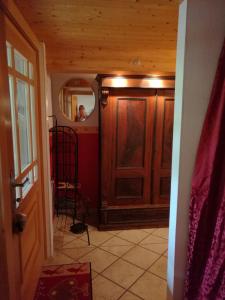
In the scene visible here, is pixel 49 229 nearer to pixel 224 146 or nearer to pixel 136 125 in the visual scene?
pixel 136 125

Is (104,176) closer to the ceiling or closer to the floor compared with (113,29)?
closer to the floor

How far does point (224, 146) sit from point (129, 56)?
1.74m

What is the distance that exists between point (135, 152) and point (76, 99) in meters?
1.19

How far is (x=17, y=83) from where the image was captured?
1487 millimetres

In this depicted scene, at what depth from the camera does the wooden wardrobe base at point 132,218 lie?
119 inches

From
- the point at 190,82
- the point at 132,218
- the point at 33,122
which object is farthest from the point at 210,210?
the point at 132,218

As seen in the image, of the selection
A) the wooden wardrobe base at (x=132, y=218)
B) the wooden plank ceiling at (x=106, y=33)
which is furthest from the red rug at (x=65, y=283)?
the wooden plank ceiling at (x=106, y=33)

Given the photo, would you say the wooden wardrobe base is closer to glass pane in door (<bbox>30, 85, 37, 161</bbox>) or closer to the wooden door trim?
glass pane in door (<bbox>30, 85, 37, 161</bbox>)

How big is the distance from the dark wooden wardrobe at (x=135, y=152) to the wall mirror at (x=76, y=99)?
0.65 meters

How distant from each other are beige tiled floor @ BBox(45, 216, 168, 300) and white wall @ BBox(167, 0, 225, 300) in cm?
Result: 85

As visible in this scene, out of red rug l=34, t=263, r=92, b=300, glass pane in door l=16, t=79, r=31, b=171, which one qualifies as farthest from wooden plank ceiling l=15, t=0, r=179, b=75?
red rug l=34, t=263, r=92, b=300

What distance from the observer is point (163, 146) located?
9.93ft

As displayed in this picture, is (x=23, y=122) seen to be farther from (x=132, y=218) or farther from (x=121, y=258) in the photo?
(x=132, y=218)

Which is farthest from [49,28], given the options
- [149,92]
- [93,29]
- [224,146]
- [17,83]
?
[224,146]
